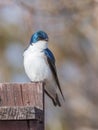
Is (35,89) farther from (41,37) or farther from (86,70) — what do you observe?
(86,70)

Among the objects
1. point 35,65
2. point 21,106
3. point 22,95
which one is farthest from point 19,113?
point 35,65

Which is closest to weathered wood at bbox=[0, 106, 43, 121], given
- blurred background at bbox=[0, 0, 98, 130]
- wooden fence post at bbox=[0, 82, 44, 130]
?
wooden fence post at bbox=[0, 82, 44, 130]

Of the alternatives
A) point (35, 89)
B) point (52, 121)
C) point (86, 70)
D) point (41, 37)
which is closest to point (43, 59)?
point (41, 37)

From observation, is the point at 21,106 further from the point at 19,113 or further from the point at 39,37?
the point at 39,37

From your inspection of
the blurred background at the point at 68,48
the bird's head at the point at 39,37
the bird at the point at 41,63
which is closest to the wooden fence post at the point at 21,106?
the bird at the point at 41,63

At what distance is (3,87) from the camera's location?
3.71 metres

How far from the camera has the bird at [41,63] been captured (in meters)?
4.71

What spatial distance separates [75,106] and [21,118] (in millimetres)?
4630

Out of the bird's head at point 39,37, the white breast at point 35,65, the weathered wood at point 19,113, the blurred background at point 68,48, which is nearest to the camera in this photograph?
the weathered wood at point 19,113

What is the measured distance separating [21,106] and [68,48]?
4878 millimetres

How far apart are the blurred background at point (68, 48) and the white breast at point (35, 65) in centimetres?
275

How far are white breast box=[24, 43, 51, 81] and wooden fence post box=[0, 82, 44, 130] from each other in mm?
863

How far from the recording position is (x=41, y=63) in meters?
4.80

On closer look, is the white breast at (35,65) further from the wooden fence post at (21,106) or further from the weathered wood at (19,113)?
the weathered wood at (19,113)
